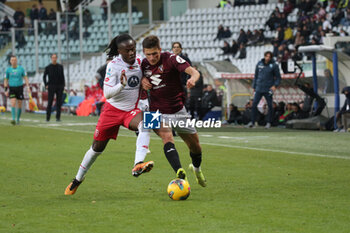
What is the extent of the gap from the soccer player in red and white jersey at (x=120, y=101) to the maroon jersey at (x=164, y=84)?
0.20m

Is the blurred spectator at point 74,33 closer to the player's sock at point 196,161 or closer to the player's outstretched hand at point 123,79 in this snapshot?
the player's sock at point 196,161

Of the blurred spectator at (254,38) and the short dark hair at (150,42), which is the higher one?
the short dark hair at (150,42)

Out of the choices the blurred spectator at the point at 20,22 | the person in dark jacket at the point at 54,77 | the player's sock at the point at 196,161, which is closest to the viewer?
the player's sock at the point at 196,161

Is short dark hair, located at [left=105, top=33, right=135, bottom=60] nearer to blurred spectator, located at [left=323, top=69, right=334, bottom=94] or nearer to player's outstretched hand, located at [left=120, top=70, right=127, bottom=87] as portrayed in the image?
player's outstretched hand, located at [left=120, top=70, right=127, bottom=87]

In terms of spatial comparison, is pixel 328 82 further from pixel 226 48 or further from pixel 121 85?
pixel 121 85

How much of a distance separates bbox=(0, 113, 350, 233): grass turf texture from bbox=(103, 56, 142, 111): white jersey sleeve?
1.05 m

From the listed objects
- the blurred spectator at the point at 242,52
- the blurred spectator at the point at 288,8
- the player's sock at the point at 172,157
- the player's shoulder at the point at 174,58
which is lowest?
the player's sock at the point at 172,157

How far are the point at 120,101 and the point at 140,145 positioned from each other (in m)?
0.70

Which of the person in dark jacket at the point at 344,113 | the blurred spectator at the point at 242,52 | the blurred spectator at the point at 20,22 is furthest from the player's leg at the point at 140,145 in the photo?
the blurred spectator at the point at 20,22

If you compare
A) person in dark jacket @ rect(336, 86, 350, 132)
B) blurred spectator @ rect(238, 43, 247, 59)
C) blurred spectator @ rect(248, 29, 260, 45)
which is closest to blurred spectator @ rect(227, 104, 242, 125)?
person in dark jacket @ rect(336, 86, 350, 132)

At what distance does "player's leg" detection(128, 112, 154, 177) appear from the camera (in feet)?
25.3

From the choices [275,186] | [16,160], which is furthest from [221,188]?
[16,160]

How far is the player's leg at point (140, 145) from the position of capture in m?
7.73

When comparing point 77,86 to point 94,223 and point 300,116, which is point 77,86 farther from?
point 94,223
